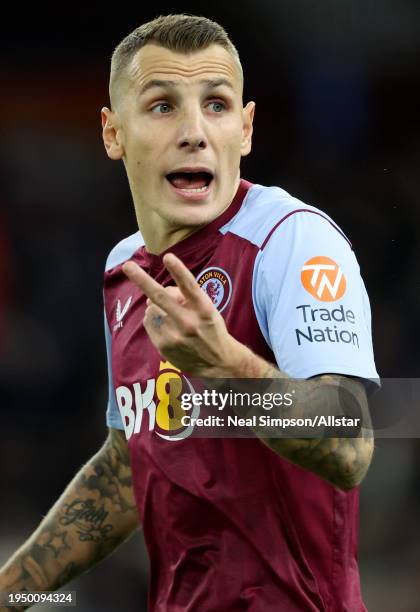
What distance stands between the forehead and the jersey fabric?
38 cm

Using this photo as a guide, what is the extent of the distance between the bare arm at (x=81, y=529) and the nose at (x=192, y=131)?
3.36 feet

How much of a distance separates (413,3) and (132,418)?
4894 mm

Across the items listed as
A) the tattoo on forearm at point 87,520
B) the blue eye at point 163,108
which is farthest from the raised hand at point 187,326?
the tattoo on forearm at point 87,520

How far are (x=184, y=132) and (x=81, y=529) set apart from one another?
50.9 inches

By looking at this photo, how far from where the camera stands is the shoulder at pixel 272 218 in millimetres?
2551

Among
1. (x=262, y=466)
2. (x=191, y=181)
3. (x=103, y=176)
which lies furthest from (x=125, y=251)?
(x=103, y=176)

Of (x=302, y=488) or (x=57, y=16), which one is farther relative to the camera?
(x=57, y=16)

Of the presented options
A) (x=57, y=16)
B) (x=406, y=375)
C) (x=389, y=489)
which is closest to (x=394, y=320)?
(x=406, y=375)

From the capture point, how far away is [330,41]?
22.7 ft

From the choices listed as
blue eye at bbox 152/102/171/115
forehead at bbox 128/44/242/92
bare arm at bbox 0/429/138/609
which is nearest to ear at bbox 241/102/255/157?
forehead at bbox 128/44/242/92

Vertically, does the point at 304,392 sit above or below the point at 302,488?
above

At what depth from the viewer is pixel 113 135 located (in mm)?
3229

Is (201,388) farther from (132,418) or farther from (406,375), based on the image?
(406,375)

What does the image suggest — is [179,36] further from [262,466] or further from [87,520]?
[87,520]
